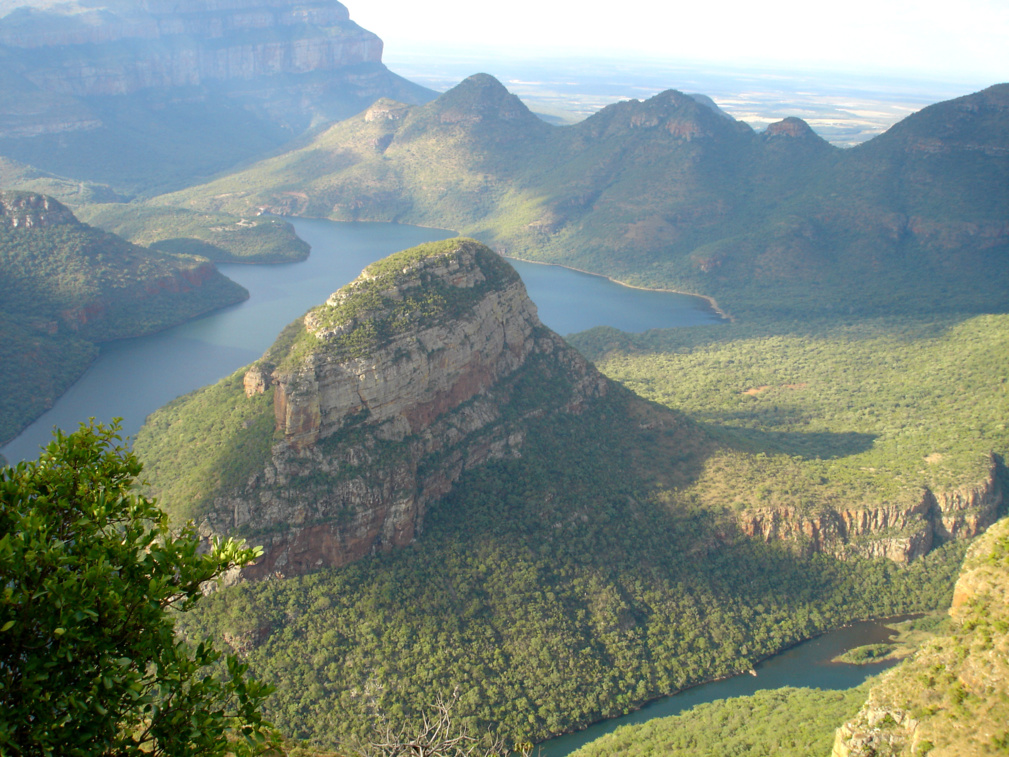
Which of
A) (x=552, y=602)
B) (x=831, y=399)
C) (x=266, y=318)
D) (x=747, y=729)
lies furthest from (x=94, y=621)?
(x=266, y=318)

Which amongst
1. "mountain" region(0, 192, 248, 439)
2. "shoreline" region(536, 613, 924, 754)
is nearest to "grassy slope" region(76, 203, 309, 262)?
"mountain" region(0, 192, 248, 439)

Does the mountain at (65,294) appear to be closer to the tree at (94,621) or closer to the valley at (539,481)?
the valley at (539,481)

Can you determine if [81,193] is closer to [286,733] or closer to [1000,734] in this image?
[286,733]

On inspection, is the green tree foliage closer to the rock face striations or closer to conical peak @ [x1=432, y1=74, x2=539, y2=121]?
the rock face striations

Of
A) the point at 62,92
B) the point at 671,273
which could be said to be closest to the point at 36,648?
the point at 671,273

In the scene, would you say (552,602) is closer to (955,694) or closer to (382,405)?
(382,405)
